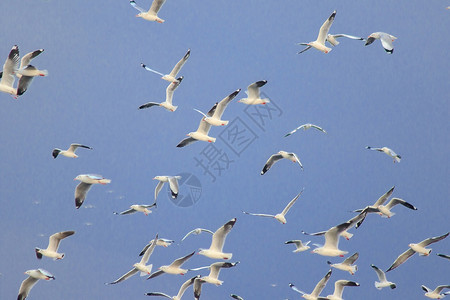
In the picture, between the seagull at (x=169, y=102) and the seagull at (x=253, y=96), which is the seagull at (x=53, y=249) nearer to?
the seagull at (x=169, y=102)

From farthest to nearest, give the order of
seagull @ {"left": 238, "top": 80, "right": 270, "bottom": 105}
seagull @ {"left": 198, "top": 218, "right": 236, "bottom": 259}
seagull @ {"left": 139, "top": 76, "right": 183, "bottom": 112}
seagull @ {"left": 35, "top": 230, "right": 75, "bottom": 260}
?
seagull @ {"left": 139, "top": 76, "right": 183, "bottom": 112}, seagull @ {"left": 35, "top": 230, "right": 75, "bottom": 260}, seagull @ {"left": 238, "top": 80, "right": 270, "bottom": 105}, seagull @ {"left": 198, "top": 218, "right": 236, "bottom": 259}

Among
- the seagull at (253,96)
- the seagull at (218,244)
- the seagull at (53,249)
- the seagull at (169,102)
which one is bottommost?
the seagull at (53,249)

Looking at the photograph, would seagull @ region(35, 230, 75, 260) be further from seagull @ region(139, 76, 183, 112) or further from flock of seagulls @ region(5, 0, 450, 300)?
seagull @ region(139, 76, 183, 112)

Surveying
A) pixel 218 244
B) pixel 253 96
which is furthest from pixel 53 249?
pixel 253 96

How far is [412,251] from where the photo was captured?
13188 millimetres

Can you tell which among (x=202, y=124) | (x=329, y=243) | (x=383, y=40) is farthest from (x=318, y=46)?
(x=329, y=243)

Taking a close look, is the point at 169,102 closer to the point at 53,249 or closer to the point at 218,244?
the point at 218,244

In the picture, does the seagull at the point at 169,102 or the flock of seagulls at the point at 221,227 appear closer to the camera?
the flock of seagulls at the point at 221,227

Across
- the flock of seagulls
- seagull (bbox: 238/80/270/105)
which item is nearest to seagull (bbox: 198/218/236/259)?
the flock of seagulls

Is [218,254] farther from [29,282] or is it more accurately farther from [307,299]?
[29,282]

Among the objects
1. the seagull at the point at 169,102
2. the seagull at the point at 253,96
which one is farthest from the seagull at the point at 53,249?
the seagull at the point at 253,96

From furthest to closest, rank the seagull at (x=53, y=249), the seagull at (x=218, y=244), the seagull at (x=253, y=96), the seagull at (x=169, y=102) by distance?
the seagull at (x=169, y=102) → the seagull at (x=53, y=249) → the seagull at (x=253, y=96) → the seagull at (x=218, y=244)

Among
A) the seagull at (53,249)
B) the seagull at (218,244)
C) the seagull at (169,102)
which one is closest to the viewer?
the seagull at (218,244)

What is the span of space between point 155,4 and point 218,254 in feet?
14.7
